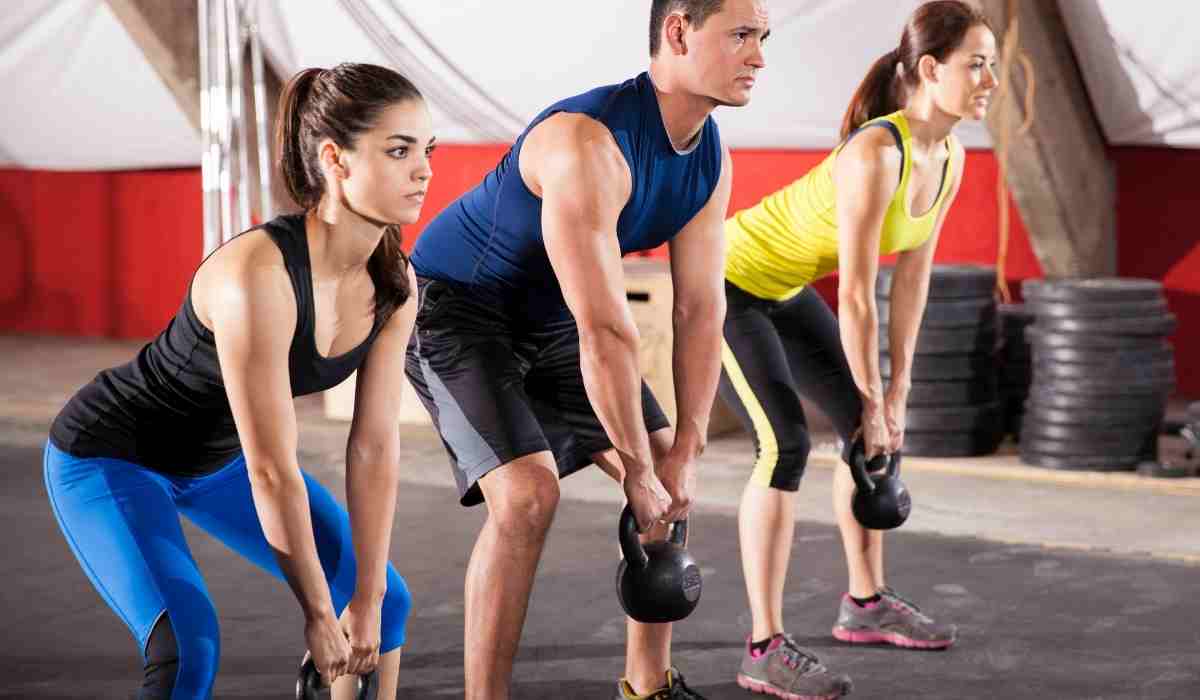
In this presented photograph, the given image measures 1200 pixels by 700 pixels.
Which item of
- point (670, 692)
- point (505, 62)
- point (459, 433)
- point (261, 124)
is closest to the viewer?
point (459, 433)

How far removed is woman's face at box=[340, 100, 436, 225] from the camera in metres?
2.17

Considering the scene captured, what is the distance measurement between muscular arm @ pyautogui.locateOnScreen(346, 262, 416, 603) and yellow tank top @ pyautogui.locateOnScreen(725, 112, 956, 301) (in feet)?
3.75

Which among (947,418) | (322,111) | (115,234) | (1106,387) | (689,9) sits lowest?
(115,234)

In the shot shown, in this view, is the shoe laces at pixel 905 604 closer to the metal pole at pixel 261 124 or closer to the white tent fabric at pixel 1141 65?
the white tent fabric at pixel 1141 65

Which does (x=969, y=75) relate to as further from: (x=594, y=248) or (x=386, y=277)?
(x=386, y=277)

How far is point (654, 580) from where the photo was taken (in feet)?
8.34

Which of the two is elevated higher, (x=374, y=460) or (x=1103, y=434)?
(x=374, y=460)

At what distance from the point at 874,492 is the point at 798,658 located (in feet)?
1.17

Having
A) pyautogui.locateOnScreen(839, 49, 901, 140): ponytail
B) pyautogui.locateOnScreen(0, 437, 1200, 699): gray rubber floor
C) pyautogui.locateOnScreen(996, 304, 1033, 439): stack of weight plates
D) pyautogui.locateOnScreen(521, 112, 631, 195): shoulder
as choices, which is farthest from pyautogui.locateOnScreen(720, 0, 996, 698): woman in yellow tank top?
pyautogui.locateOnScreen(996, 304, 1033, 439): stack of weight plates

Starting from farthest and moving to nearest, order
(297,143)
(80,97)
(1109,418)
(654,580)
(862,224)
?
(80,97), (1109,418), (862,224), (654,580), (297,143)

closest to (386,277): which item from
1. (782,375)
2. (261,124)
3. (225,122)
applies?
(782,375)

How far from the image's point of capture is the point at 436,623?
3.79 metres

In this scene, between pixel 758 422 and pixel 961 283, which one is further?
pixel 961 283

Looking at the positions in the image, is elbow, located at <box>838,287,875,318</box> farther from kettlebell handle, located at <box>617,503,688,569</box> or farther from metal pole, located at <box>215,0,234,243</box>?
metal pole, located at <box>215,0,234,243</box>
